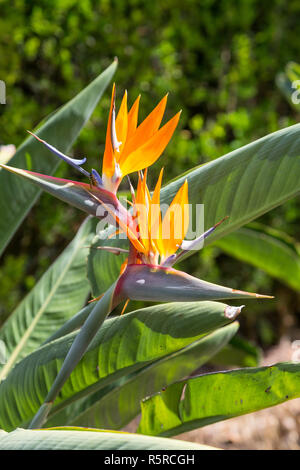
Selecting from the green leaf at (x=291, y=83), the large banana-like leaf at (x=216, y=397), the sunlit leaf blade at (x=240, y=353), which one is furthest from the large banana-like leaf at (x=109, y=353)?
the green leaf at (x=291, y=83)

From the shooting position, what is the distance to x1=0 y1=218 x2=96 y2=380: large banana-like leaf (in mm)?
1068

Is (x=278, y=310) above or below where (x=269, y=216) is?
below

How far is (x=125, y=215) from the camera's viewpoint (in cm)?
51

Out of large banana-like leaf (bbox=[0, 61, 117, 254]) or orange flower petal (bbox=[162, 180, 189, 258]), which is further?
large banana-like leaf (bbox=[0, 61, 117, 254])

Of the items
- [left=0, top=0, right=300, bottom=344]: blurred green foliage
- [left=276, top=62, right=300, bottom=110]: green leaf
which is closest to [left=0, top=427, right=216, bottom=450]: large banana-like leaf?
[left=0, top=0, right=300, bottom=344]: blurred green foliage

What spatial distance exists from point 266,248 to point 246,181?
787mm

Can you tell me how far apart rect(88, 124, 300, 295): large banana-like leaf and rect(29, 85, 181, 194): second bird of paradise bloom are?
223mm

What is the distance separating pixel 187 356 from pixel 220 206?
0.28m

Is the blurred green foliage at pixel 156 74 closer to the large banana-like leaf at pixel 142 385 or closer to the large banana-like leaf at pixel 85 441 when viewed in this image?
the large banana-like leaf at pixel 142 385

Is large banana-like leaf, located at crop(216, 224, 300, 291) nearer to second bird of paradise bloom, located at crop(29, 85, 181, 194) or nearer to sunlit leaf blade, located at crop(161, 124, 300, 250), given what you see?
sunlit leaf blade, located at crop(161, 124, 300, 250)

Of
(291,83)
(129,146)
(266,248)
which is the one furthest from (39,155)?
(291,83)

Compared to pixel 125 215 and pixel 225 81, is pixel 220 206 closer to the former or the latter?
pixel 125 215

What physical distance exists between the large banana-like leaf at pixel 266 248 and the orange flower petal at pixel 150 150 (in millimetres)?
940
